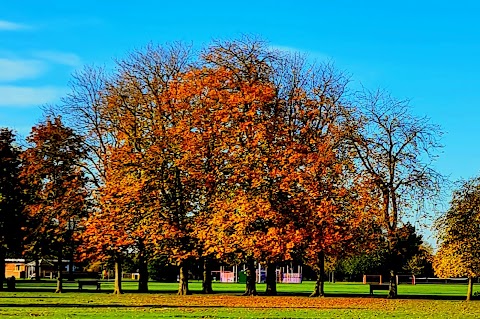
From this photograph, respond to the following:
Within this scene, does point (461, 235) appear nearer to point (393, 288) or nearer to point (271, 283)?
point (393, 288)

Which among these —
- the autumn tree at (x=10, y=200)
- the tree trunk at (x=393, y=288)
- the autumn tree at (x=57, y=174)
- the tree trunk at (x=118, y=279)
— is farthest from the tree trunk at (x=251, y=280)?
the autumn tree at (x=10, y=200)

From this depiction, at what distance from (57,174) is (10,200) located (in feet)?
24.8

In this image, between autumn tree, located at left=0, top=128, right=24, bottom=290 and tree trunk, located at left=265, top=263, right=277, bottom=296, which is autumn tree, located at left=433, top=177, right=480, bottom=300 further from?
autumn tree, located at left=0, top=128, right=24, bottom=290

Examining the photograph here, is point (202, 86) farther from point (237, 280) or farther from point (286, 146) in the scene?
point (237, 280)

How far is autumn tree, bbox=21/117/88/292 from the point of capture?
61.6 meters

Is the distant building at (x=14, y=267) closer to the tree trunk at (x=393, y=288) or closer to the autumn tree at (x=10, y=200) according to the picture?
the autumn tree at (x=10, y=200)

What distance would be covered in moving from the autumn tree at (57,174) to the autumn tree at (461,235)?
26665 millimetres

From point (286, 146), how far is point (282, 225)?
18.3ft

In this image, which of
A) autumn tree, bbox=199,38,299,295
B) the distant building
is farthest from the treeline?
the distant building

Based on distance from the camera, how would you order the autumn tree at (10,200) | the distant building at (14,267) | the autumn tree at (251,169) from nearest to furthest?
the autumn tree at (251,169)
the autumn tree at (10,200)
the distant building at (14,267)

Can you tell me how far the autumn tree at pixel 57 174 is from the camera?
202ft

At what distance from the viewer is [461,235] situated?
191 ft

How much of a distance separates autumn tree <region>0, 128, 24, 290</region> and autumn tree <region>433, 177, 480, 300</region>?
33.7m

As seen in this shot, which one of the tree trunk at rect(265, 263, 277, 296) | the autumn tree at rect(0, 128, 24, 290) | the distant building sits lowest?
the distant building
